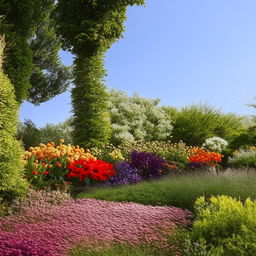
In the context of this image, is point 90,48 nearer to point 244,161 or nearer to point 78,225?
point 244,161

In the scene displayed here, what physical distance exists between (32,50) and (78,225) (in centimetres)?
2005

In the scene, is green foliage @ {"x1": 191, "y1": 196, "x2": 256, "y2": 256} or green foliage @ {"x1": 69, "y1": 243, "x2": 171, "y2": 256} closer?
green foliage @ {"x1": 191, "y1": 196, "x2": 256, "y2": 256}

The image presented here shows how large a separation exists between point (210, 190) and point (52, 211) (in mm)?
2896

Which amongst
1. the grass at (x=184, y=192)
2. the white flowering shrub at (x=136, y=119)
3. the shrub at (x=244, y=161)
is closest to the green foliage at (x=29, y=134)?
the white flowering shrub at (x=136, y=119)

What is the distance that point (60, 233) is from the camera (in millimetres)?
4613

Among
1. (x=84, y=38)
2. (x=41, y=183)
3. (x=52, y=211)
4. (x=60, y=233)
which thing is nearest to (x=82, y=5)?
(x=84, y=38)

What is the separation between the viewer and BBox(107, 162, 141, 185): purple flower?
9.53 m

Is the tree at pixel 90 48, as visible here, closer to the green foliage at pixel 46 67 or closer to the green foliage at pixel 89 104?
the green foliage at pixel 89 104

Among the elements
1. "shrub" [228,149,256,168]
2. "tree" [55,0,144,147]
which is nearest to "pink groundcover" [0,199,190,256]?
"shrub" [228,149,256,168]

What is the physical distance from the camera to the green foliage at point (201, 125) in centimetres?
2062

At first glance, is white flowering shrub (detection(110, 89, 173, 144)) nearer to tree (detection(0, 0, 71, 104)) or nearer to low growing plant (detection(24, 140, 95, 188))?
tree (detection(0, 0, 71, 104))

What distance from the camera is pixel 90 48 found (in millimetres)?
15391

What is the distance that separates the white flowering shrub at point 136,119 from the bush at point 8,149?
1042 cm

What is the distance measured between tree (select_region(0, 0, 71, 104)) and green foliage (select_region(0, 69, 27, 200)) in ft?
14.2
